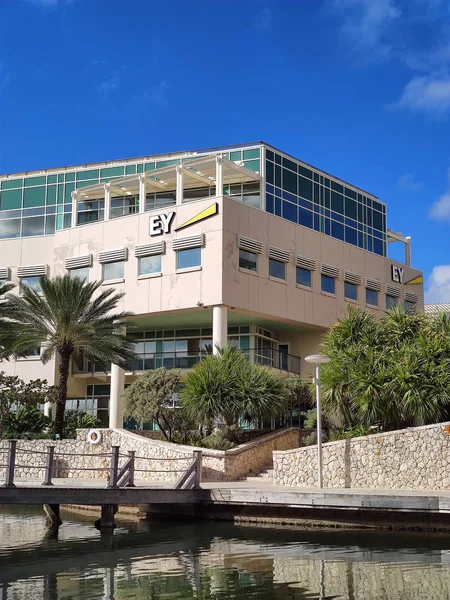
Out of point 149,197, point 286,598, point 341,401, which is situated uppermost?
point 149,197

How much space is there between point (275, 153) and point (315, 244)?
18.3 feet

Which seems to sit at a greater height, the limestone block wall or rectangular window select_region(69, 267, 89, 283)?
rectangular window select_region(69, 267, 89, 283)

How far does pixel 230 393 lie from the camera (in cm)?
3047

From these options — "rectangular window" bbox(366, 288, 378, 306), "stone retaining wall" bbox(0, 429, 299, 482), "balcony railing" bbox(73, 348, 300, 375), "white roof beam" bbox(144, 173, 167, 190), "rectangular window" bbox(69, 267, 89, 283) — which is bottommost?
"stone retaining wall" bbox(0, 429, 299, 482)

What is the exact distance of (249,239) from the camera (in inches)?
1540

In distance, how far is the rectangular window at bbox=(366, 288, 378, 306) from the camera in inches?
1835

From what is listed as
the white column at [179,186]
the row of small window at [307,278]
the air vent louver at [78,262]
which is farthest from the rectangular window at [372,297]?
the air vent louver at [78,262]

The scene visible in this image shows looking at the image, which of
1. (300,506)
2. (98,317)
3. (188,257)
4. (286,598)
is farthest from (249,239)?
(286,598)

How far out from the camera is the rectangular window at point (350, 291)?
45106mm

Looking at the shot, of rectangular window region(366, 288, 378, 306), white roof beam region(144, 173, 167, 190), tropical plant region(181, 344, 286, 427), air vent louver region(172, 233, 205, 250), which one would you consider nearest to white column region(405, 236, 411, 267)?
rectangular window region(366, 288, 378, 306)

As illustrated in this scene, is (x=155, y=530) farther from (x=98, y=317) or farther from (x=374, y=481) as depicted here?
(x=98, y=317)

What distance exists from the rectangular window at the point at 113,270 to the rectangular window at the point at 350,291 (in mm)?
12652

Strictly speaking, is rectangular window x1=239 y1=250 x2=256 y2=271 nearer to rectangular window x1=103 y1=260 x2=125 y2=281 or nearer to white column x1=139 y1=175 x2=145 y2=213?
white column x1=139 y1=175 x2=145 y2=213

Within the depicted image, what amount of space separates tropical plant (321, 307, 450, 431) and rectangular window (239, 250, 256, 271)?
9593mm
